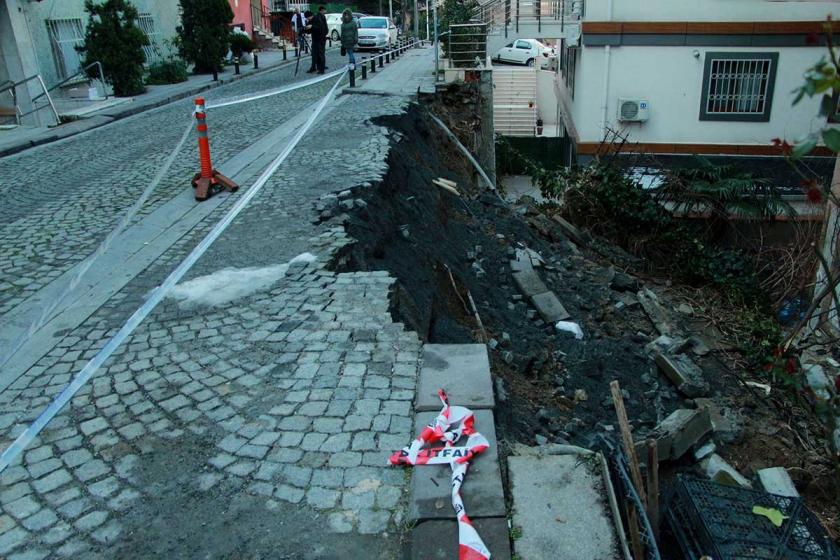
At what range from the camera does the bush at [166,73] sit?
22.0 metres

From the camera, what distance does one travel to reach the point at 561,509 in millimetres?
3535

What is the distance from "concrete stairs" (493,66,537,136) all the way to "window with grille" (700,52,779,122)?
11.3 meters

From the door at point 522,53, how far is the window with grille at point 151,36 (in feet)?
56.6

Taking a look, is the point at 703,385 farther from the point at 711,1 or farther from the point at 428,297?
the point at 711,1

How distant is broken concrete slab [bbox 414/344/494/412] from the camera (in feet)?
14.0

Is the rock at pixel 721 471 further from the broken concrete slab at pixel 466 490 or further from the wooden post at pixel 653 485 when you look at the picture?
the broken concrete slab at pixel 466 490

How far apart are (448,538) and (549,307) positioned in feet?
18.2

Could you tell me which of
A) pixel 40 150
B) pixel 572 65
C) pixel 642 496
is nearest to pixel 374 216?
pixel 642 496

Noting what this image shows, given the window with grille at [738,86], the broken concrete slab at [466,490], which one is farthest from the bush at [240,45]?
the broken concrete slab at [466,490]

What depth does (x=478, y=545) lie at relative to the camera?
3.22 meters

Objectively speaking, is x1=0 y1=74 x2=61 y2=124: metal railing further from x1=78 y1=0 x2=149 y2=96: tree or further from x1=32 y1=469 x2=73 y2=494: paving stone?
x1=32 y1=469 x2=73 y2=494: paving stone

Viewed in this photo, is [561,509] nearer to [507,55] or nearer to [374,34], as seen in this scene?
[374,34]

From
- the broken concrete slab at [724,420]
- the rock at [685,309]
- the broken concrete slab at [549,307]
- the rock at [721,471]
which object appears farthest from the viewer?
the rock at [685,309]

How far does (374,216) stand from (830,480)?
493 centimetres
